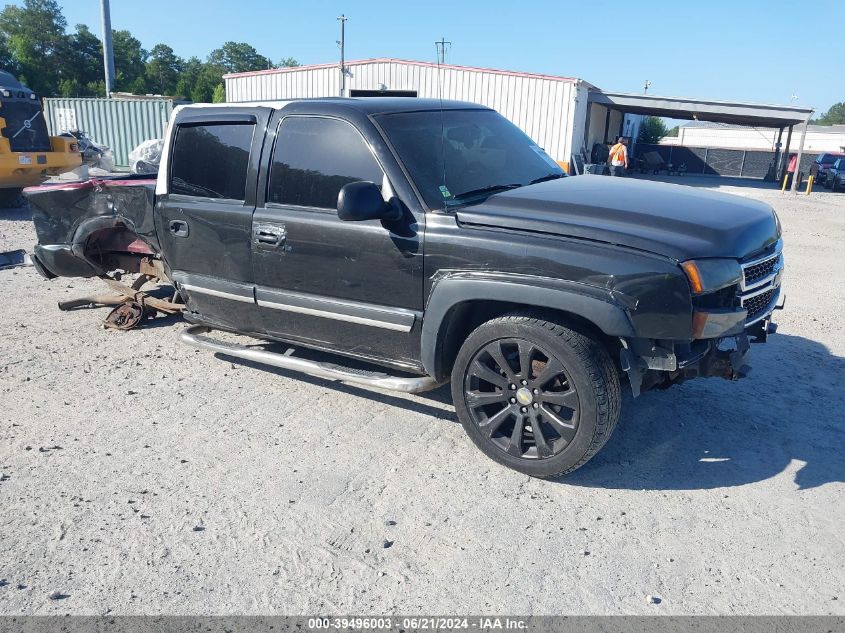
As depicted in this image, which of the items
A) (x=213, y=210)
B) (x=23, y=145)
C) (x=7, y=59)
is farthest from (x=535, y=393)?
(x=7, y=59)

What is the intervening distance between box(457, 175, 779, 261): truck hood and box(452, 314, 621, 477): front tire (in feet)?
1.71

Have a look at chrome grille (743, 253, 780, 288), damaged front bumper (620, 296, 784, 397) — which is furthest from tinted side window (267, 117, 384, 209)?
chrome grille (743, 253, 780, 288)

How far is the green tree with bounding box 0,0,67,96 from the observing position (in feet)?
174

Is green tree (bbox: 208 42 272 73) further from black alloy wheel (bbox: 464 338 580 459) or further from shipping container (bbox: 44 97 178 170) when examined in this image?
black alloy wheel (bbox: 464 338 580 459)

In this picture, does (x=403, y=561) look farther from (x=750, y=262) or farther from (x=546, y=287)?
(x=750, y=262)

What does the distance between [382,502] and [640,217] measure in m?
1.98

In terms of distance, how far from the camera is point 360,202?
3641 millimetres

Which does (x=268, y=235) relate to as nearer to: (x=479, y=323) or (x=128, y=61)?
(x=479, y=323)

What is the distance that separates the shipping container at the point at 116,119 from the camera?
22688 mm

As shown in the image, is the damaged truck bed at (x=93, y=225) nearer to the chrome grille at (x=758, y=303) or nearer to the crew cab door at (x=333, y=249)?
the crew cab door at (x=333, y=249)

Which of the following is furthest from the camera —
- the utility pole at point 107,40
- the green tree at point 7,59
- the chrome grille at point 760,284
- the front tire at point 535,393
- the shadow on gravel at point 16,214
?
the green tree at point 7,59

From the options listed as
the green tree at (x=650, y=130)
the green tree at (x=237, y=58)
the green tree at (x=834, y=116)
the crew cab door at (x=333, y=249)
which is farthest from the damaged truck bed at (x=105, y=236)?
the green tree at (x=834, y=116)

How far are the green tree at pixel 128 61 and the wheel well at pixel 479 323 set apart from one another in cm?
4941

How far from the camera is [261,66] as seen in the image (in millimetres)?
96438
